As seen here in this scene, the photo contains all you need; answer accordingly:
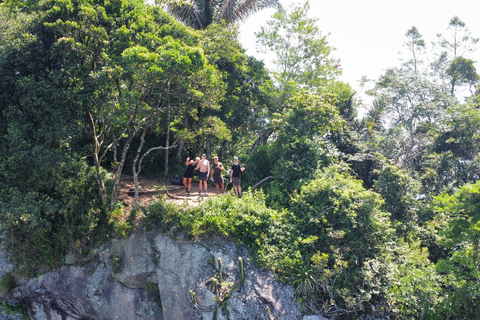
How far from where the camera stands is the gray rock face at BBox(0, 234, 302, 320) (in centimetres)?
1085

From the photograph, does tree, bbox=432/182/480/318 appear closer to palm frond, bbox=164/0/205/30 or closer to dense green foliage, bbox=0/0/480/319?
dense green foliage, bbox=0/0/480/319

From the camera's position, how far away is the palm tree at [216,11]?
17.8m

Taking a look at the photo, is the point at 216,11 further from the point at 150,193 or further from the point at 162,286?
the point at 162,286

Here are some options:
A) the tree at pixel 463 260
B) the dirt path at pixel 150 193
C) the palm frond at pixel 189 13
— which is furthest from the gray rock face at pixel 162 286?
the palm frond at pixel 189 13

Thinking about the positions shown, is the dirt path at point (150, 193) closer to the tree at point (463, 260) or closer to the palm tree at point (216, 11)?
the palm tree at point (216, 11)

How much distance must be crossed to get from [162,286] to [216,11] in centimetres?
1390

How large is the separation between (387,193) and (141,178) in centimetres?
1098

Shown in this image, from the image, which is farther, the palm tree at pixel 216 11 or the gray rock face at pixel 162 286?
the palm tree at pixel 216 11

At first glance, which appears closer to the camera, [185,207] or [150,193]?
[185,207]

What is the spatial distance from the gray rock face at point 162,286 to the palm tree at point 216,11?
37.1 ft

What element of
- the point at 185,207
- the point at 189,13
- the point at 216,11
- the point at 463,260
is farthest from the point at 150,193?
the point at 463,260

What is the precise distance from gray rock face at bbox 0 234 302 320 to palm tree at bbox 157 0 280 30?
11.3 meters

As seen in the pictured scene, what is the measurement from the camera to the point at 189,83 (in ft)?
41.7

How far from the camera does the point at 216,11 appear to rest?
1861 centimetres
